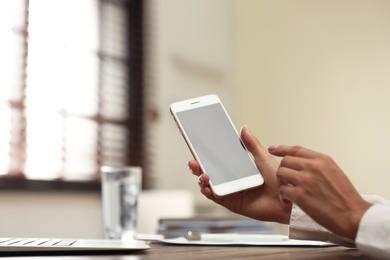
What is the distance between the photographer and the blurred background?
2.10 m

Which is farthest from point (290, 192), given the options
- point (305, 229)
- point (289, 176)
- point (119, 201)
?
point (119, 201)

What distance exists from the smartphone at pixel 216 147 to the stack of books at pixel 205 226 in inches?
16.0

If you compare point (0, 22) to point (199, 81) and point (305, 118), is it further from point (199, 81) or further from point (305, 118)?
point (305, 118)

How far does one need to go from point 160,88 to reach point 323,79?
72 centimetres

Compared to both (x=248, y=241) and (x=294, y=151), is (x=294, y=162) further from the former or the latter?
(x=248, y=241)

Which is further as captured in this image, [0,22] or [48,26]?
[48,26]

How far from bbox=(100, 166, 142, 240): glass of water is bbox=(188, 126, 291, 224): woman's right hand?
438 mm

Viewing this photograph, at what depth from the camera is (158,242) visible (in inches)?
39.4

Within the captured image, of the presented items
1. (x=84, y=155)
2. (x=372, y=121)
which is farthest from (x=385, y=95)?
(x=84, y=155)

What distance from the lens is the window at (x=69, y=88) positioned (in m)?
2.07

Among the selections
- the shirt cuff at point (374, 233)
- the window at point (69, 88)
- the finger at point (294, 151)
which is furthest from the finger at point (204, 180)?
the window at point (69, 88)

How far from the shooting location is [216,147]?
2.97 feet

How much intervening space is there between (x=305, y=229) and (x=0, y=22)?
1521mm

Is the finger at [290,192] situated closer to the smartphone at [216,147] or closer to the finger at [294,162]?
the finger at [294,162]
